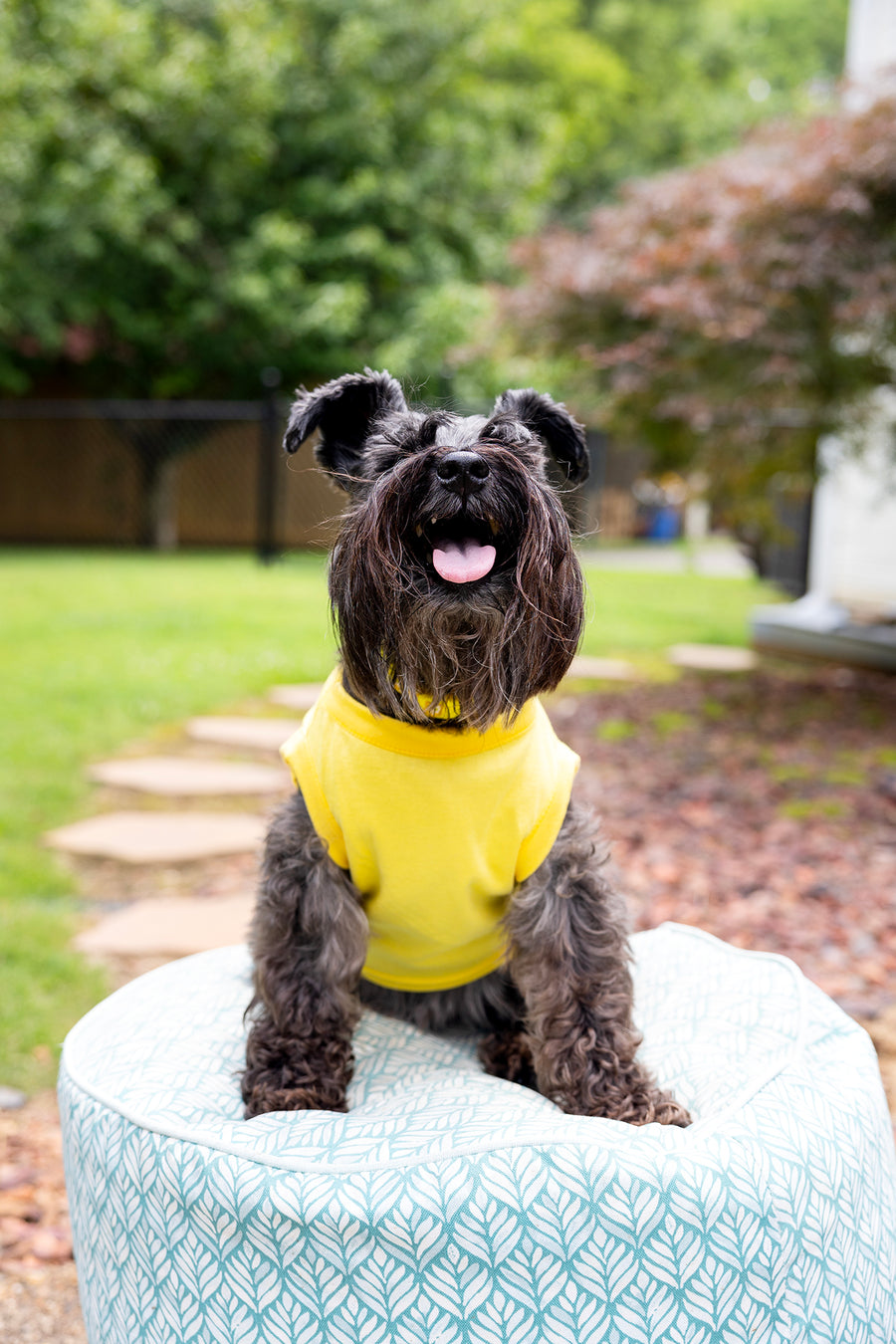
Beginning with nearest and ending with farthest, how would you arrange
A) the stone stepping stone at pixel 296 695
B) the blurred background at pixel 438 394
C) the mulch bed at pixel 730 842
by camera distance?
the mulch bed at pixel 730 842
the blurred background at pixel 438 394
the stone stepping stone at pixel 296 695

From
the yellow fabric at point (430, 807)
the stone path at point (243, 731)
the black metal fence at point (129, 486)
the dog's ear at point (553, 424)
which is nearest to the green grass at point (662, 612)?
the stone path at point (243, 731)

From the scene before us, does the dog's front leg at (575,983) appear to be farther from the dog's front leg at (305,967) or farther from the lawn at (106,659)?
the lawn at (106,659)

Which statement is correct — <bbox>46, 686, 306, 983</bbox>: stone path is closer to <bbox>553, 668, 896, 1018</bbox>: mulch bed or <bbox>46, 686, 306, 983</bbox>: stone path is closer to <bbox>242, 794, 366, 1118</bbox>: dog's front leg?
<bbox>242, 794, 366, 1118</bbox>: dog's front leg

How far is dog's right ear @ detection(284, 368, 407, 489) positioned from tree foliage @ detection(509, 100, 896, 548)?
3.82 meters

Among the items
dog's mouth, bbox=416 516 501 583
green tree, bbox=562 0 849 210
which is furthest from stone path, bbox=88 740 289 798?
green tree, bbox=562 0 849 210

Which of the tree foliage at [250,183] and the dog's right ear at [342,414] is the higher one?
the tree foliage at [250,183]

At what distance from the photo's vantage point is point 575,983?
2.19m

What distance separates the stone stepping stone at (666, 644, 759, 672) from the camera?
852 cm

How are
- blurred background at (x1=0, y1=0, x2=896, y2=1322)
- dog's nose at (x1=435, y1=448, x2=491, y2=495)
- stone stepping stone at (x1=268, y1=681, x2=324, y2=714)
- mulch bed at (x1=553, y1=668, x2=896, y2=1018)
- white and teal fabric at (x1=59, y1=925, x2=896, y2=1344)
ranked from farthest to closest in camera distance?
stone stepping stone at (x1=268, y1=681, x2=324, y2=714)
blurred background at (x1=0, y1=0, x2=896, y2=1322)
mulch bed at (x1=553, y1=668, x2=896, y2=1018)
dog's nose at (x1=435, y1=448, x2=491, y2=495)
white and teal fabric at (x1=59, y1=925, x2=896, y2=1344)

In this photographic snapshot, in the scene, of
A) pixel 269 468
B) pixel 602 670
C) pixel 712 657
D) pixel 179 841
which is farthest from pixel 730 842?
pixel 269 468

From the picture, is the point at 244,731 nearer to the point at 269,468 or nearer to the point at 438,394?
the point at 438,394

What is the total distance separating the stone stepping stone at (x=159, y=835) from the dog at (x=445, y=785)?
2077mm

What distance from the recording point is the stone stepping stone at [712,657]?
852 centimetres

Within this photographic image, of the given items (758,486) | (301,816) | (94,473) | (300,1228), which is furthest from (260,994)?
(94,473)
